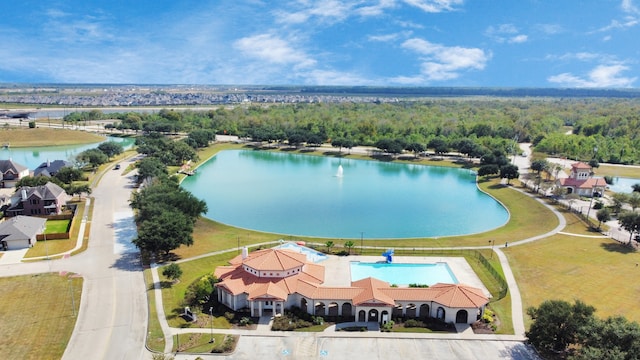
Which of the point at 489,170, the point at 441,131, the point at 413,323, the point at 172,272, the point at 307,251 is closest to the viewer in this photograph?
the point at 413,323

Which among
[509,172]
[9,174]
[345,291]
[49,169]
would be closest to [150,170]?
[49,169]

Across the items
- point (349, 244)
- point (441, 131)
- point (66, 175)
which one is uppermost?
point (441, 131)

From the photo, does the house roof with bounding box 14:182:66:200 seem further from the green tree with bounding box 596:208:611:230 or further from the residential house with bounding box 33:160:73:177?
the green tree with bounding box 596:208:611:230

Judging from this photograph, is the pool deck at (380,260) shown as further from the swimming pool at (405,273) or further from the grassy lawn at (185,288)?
the grassy lawn at (185,288)

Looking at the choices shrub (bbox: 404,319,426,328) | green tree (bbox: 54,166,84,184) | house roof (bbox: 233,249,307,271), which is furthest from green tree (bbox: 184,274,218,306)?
green tree (bbox: 54,166,84,184)

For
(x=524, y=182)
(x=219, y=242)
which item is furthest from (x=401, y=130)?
(x=219, y=242)

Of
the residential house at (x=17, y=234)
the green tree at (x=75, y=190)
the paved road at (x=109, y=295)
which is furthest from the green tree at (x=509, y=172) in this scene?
the residential house at (x=17, y=234)

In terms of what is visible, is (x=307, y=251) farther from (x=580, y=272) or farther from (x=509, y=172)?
(x=509, y=172)
